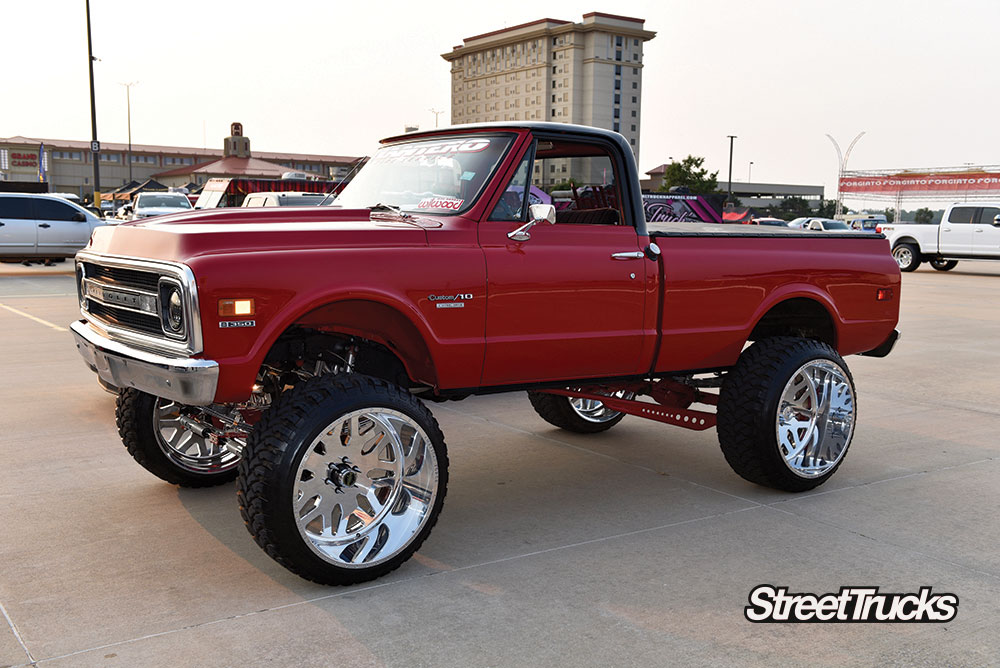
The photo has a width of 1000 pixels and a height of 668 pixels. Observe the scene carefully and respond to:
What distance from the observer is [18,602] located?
384cm

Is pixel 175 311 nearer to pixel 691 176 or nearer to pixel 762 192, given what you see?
pixel 691 176

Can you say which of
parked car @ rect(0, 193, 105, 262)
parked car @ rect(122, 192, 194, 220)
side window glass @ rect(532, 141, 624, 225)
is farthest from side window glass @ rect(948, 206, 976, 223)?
side window glass @ rect(532, 141, 624, 225)

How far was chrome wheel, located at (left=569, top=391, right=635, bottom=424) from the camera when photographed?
269 inches

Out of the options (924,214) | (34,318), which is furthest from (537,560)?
(924,214)

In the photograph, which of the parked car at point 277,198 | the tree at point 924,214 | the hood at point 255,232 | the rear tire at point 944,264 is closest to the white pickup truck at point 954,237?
the rear tire at point 944,264

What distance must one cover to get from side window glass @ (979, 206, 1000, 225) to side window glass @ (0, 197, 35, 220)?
25208mm

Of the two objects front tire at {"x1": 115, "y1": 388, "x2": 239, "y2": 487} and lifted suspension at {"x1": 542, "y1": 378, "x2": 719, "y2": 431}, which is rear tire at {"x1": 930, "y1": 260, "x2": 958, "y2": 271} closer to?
lifted suspension at {"x1": 542, "y1": 378, "x2": 719, "y2": 431}

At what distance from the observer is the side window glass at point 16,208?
22.0m

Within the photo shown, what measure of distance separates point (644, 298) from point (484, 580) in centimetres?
172

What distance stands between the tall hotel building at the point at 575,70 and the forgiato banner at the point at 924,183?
7348 centimetres

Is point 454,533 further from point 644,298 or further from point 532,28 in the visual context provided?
point 532,28

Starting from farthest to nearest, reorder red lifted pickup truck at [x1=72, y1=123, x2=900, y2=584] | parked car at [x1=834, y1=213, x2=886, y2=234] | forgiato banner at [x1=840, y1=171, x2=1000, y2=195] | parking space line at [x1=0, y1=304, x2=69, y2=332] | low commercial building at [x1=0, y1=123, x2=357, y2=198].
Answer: low commercial building at [x1=0, y1=123, x2=357, y2=198] < forgiato banner at [x1=840, y1=171, x2=1000, y2=195] < parked car at [x1=834, y1=213, x2=886, y2=234] < parking space line at [x1=0, y1=304, x2=69, y2=332] < red lifted pickup truck at [x1=72, y1=123, x2=900, y2=584]

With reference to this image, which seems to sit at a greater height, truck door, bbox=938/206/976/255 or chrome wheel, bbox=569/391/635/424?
truck door, bbox=938/206/976/255

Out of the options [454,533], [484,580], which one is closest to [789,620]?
[484,580]
